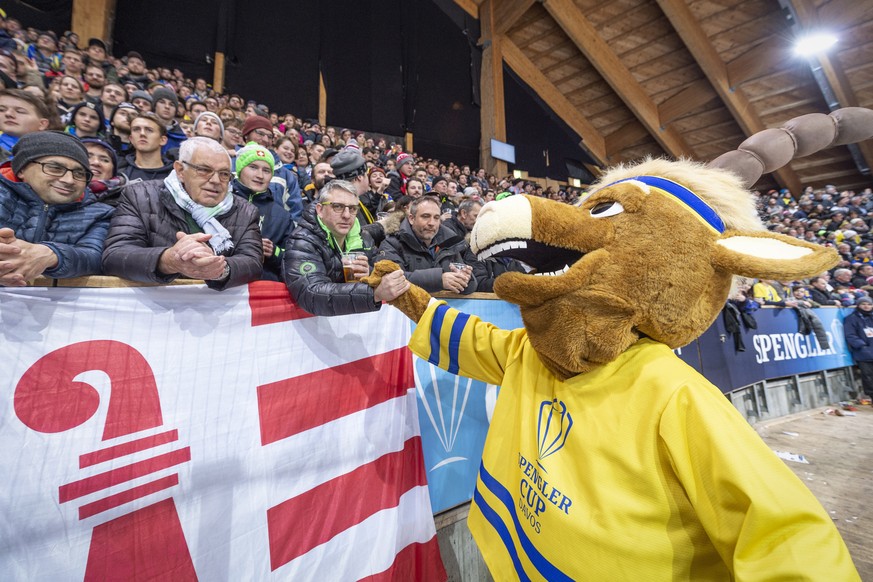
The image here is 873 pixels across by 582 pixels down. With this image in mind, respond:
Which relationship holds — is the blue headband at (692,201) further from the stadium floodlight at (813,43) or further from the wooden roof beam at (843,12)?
the wooden roof beam at (843,12)

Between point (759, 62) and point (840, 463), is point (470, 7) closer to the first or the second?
point (759, 62)

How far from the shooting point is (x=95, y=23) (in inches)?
278

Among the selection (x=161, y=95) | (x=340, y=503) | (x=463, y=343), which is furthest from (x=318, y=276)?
(x=161, y=95)

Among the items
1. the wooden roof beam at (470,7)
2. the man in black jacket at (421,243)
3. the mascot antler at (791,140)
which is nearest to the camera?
the man in black jacket at (421,243)

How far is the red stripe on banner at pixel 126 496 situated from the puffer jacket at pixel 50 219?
74cm

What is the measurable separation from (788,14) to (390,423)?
442 inches

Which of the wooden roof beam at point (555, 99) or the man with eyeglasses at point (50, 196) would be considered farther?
the wooden roof beam at point (555, 99)

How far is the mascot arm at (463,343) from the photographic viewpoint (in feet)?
4.31

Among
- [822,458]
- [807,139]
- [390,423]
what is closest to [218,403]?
[390,423]

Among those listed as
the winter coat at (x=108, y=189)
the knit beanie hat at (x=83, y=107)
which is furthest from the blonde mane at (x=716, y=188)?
the knit beanie hat at (x=83, y=107)

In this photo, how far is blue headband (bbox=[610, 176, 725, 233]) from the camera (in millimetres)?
933

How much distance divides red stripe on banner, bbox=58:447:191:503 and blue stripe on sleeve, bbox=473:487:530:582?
990mm

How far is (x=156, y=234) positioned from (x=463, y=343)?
132cm

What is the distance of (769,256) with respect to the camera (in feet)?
2.74
